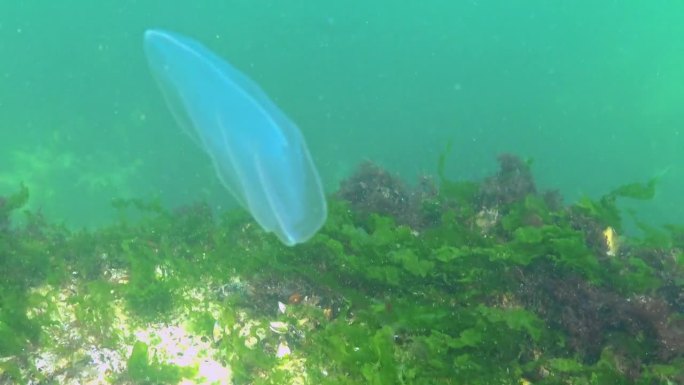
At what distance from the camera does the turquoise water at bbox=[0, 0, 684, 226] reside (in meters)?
16.0

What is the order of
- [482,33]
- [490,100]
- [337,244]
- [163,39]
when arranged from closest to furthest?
[163,39] → [337,244] → [490,100] → [482,33]

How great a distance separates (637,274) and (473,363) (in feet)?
5.04

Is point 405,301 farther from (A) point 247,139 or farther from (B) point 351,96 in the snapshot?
(B) point 351,96

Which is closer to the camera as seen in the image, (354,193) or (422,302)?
(422,302)

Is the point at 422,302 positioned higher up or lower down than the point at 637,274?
lower down

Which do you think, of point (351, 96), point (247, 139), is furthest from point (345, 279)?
point (351, 96)

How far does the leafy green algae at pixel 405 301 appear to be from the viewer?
10.3 feet

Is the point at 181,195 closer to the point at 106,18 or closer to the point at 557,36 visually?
the point at 106,18

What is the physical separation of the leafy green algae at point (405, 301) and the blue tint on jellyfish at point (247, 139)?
3.41 ft

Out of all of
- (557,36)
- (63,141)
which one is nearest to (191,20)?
(63,141)

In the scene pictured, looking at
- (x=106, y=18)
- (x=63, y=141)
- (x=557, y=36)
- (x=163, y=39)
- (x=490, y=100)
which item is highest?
(x=557, y=36)

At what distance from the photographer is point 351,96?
20.1 meters

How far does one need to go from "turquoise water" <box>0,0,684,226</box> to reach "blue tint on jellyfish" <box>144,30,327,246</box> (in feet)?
29.2

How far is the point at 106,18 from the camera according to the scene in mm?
24812
